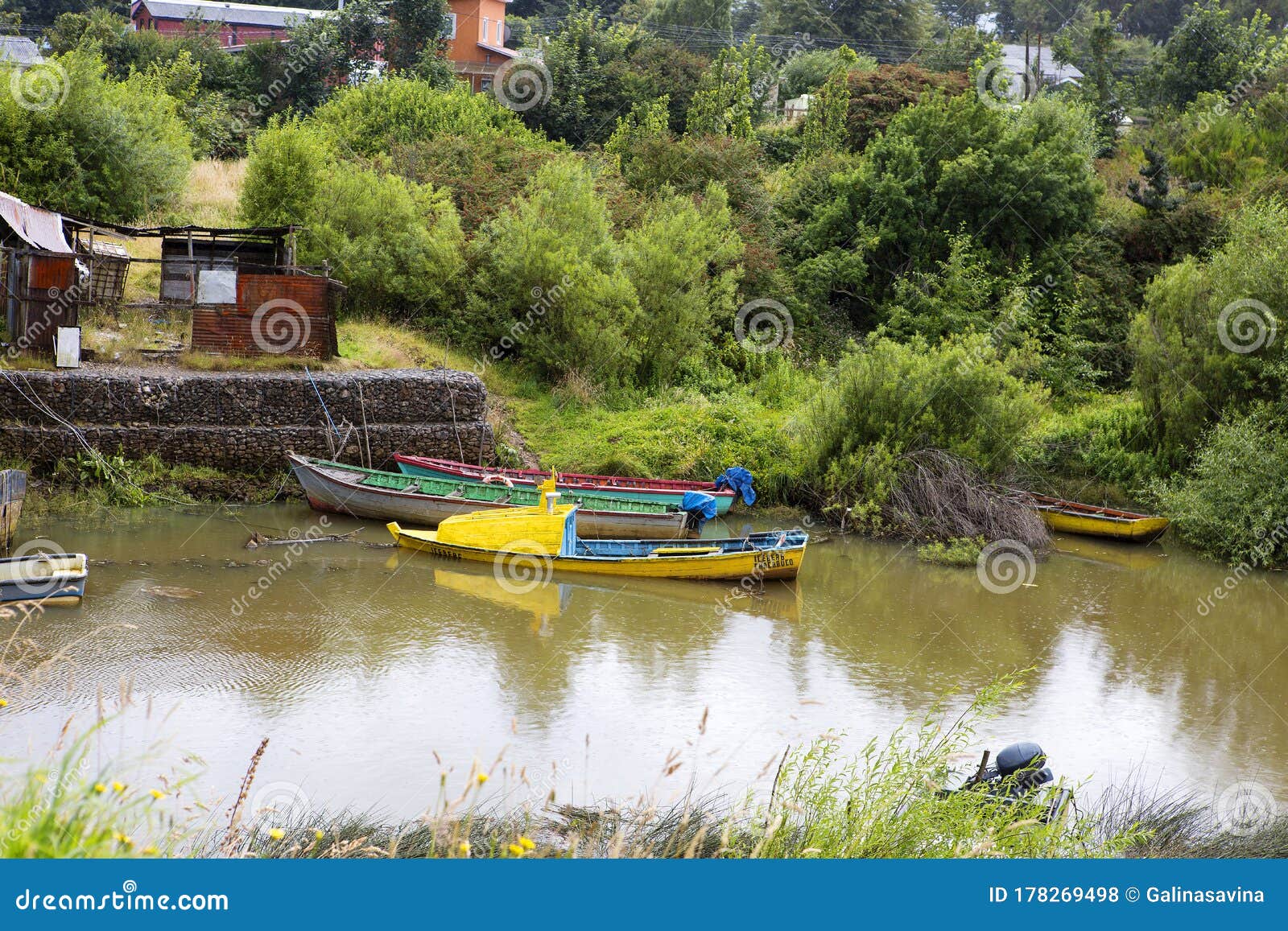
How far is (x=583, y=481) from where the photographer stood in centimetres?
2061

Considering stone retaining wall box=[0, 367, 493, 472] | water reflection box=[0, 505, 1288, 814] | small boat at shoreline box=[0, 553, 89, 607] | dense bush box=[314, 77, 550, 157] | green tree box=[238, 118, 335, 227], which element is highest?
dense bush box=[314, 77, 550, 157]

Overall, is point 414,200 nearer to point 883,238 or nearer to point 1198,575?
point 883,238

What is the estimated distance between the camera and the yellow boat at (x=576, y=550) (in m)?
16.5

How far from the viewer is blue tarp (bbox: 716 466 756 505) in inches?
811

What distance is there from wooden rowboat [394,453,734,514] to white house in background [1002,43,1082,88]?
1363 inches

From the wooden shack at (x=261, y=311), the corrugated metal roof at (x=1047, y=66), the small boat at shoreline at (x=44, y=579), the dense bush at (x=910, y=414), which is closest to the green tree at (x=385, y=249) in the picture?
the wooden shack at (x=261, y=311)

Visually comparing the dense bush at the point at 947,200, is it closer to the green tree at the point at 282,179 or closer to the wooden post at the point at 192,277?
the green tree at the point at 282,179

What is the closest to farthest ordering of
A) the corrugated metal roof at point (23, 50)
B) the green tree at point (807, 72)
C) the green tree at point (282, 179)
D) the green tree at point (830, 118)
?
the green tree at point (282, 179), the green tree at point (830, 118), the corrugated metal roof at point (23, 50), the green tree at point (807, 72)

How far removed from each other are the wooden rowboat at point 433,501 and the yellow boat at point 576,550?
1676 millimetres

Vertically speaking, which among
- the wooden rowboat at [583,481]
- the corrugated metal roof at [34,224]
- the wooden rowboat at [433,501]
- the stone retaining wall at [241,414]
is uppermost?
the corrugated metal roof at [34,224]

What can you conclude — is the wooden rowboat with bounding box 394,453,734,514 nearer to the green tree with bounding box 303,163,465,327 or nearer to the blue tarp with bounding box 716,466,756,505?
the blue tarp with bounding box 716,466,756,505

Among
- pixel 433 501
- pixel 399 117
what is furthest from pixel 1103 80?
pixel 433 501

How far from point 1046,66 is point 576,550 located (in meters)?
45.9

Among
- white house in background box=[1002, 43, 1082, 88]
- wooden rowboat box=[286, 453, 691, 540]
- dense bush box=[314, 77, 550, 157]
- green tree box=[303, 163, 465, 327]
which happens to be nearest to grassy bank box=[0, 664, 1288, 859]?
wooden rowboat box=[286, 453, 691, 540]
